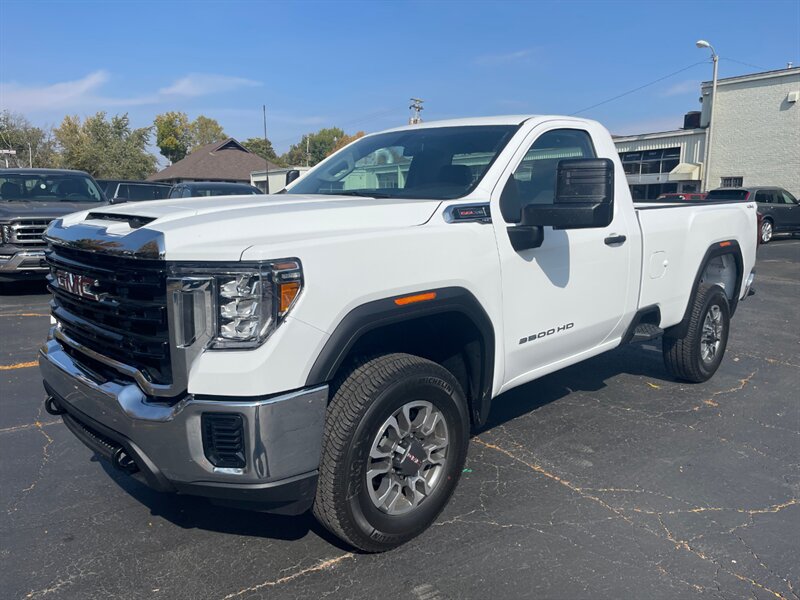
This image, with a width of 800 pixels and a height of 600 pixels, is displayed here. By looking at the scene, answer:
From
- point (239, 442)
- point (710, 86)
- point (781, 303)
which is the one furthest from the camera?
point (710, 86)

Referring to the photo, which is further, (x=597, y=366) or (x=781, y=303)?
(x=781, y=303)

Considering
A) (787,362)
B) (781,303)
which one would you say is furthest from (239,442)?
(781,303)

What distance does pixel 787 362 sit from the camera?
21.0 feet

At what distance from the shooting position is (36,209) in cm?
951

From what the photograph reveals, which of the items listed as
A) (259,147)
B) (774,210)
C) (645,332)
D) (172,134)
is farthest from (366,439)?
(259,147)

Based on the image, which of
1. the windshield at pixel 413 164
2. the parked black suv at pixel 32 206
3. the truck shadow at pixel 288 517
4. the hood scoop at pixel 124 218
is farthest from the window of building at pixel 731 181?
the hood scoop at pixel 124 218

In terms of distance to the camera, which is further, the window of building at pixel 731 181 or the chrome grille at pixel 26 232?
the window of building at pixel 731 181

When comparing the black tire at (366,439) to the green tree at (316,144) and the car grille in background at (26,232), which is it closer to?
the car grille in background at (26,232)

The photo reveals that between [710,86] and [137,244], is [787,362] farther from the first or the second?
[710,86]

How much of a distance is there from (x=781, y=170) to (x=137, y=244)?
32.9 metres

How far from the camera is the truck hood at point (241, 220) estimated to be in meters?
2.41

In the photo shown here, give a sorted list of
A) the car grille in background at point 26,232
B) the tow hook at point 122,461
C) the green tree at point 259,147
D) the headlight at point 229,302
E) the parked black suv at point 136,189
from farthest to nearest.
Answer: the green tree at point 259,147 < the parked black suv at point 136,189 < the car grille in background at point 26,232 < the tow hook at point 122,461 < the headlight at point 229,302

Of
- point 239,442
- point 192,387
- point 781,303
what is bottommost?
point 781,303

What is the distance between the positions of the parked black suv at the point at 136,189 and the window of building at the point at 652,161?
81.4ft
